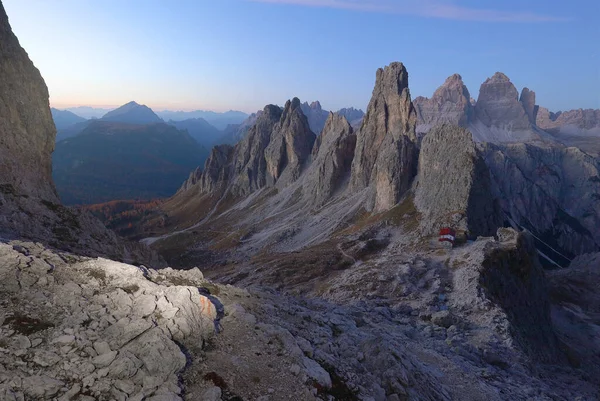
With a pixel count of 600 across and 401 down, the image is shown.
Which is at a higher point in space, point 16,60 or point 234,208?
point 16,60

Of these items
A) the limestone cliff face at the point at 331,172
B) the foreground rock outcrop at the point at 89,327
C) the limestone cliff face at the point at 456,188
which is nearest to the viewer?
the foreground rock outcrop at the point at 89,327

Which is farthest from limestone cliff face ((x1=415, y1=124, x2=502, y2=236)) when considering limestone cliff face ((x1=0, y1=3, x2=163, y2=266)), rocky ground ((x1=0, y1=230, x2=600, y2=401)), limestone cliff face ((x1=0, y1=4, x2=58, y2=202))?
limestone cliff face ((x1=0, y1=4, x2=58, y2=202))

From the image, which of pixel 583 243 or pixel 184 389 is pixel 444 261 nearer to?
pixel 184 389

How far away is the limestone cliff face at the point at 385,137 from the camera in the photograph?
274ft

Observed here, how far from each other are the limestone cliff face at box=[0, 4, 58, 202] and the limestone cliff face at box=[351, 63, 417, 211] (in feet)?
205

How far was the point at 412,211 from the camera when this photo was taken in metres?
73.5

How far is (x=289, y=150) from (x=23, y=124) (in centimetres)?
11350

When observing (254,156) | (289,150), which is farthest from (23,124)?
(254,156)

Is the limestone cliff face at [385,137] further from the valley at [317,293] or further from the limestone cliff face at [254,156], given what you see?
the limestone cliff face at [254,156]

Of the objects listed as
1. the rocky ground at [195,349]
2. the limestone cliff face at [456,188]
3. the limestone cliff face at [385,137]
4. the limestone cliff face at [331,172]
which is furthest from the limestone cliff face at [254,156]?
the rocky ground at [195,349]

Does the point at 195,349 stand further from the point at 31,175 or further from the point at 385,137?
the point at 385,137

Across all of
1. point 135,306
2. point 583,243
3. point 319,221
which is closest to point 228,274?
point 319,221

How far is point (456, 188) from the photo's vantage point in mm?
66500

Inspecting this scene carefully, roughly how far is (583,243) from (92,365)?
214m
